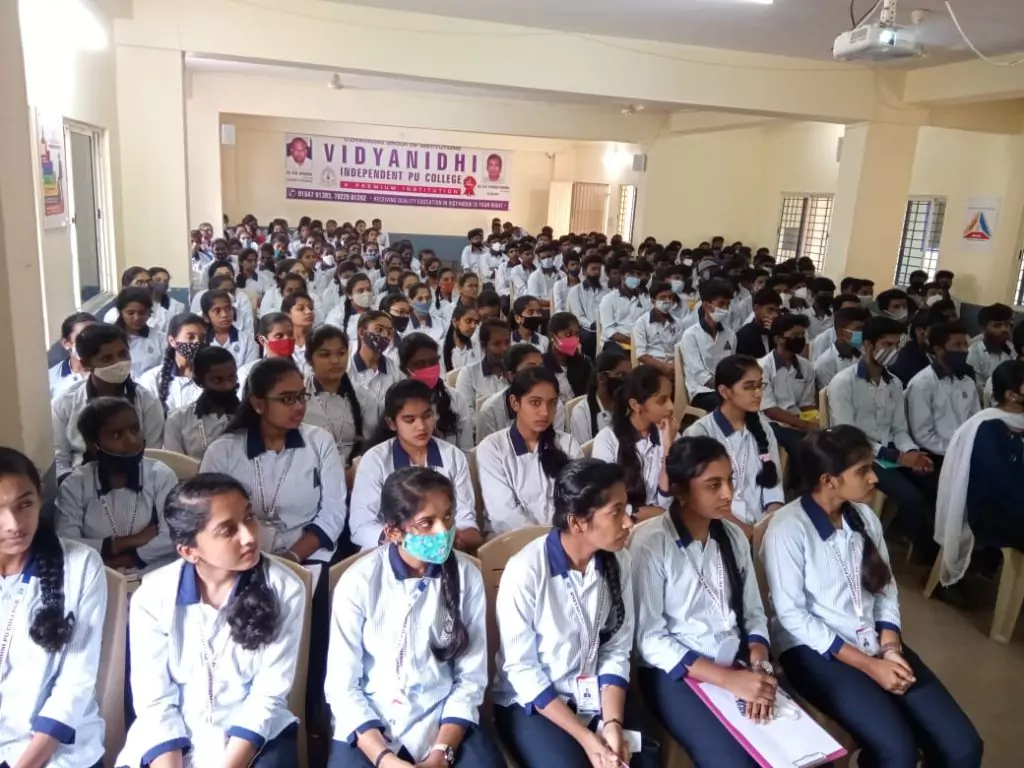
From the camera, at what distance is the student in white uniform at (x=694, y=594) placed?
204cm

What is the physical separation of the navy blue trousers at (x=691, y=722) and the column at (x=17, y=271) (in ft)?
6.51

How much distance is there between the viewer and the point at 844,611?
2219 mm

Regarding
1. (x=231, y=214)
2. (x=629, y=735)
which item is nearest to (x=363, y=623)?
(x=629, y=735)

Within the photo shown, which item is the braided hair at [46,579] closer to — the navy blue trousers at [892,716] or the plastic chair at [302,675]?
the plastic chair at [302,675]

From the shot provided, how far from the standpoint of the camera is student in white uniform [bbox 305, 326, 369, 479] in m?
3.28

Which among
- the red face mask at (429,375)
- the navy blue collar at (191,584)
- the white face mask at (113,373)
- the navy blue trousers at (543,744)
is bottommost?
the navy blue trousers at (543,744)

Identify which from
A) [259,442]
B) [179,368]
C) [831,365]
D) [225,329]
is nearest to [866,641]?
Answer: [259,442]

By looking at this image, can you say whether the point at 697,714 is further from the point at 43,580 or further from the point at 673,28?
the point at 673,28

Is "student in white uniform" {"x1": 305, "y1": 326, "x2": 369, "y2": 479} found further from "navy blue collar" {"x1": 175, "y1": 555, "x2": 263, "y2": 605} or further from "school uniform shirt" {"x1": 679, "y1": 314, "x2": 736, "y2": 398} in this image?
"school uniform shirt" {"x1": 679, "y1": 314, "x2": 736, "y2": 398}

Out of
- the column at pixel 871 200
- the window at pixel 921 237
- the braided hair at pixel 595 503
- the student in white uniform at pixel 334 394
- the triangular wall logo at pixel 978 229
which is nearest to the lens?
the braided hair at pixel 595 503

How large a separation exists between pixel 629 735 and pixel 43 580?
143 centimetres

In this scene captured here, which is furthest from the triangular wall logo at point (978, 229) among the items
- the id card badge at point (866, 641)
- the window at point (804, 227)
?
the id card badge at point (866, 641)

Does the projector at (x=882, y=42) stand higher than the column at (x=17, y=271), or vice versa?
the projector at (x=882, y=42)

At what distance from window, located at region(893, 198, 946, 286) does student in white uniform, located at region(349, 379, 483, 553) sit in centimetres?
797
